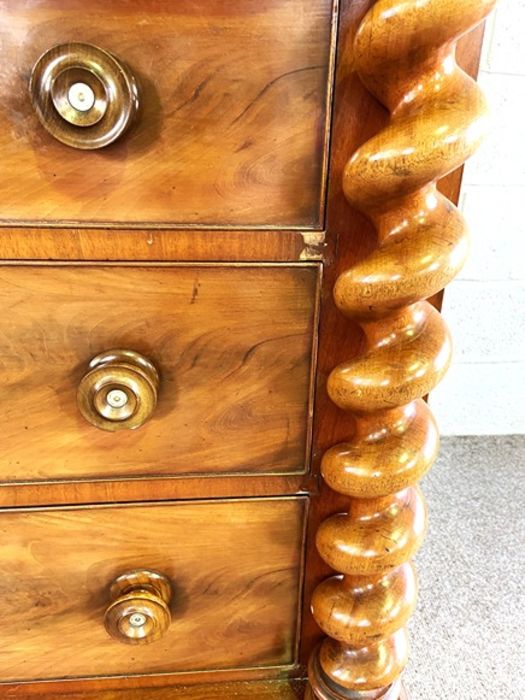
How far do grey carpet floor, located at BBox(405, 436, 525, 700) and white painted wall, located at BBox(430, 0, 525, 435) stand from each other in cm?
7

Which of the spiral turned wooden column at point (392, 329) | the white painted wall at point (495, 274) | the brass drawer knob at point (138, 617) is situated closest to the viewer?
the spiral turned wooden column at point (392, 329)

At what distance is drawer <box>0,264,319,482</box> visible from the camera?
390 millimetres

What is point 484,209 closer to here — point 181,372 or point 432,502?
point 432,502

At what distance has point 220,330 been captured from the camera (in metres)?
0.41

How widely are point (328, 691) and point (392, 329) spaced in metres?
0.30

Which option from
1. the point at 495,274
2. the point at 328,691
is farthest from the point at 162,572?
the point at 495,274

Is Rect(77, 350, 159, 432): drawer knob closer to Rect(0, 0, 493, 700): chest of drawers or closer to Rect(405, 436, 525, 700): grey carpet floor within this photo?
Rect(0, 0, 493, 700): chest of drawers

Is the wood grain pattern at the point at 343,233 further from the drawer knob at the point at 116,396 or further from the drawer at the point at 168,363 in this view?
the drawer knob at the point at 116,396

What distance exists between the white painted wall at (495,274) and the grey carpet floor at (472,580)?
0.24ft

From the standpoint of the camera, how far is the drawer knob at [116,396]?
0.37 metres

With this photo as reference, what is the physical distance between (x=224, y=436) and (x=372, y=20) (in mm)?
274

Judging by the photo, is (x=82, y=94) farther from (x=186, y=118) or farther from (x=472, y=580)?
(x=472, y=580)

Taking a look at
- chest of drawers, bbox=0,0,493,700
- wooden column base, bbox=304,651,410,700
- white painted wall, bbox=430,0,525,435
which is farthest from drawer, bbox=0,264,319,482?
white painted wall, bbox=430,0,525,435

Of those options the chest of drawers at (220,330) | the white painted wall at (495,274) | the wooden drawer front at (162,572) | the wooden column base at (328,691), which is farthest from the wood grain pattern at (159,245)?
the white painted wall at (495,274)
